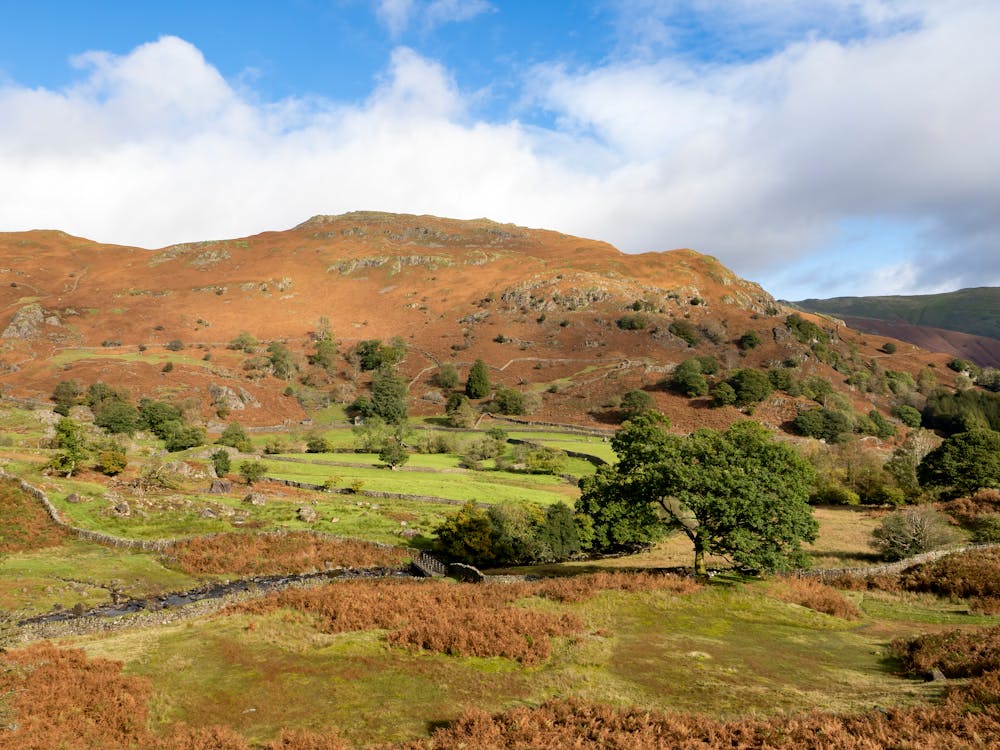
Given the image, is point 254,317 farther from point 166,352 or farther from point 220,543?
point 220,543

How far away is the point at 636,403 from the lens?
369 feet

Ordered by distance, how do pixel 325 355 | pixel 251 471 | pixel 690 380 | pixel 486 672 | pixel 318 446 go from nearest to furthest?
pixel 486 672 < pixel 251 471 < pixel 318 446 < pixel 690 380 < pixel 325 355

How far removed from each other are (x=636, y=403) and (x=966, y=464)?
5525 centimetres

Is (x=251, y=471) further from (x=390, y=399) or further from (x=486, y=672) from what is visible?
(x=390, y=399)

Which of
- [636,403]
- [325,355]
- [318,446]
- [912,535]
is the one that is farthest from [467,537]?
[325,355]

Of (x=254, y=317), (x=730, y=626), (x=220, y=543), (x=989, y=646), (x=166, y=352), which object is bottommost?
(x=220, y=543)

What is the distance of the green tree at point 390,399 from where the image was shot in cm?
11194

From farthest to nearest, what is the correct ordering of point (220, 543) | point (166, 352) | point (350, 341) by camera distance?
point (350, 341) → point (166, 352) → point (220, 543)

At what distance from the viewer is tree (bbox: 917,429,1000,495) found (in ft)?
201

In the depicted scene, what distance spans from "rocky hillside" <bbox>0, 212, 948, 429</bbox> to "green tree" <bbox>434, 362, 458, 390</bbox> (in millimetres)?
2083

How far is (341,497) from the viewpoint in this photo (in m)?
62.3

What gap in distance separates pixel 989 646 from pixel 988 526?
103 feet

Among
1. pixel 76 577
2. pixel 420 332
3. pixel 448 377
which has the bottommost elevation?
pixel 76 577

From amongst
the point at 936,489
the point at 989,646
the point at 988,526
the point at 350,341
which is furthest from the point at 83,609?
the point at 350,341
